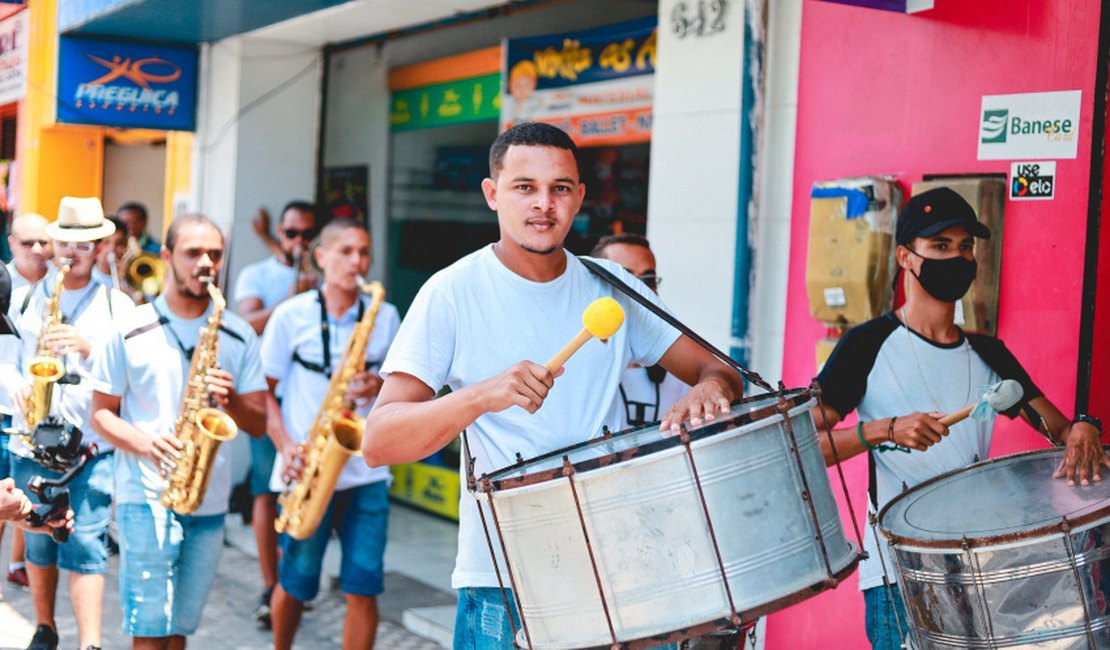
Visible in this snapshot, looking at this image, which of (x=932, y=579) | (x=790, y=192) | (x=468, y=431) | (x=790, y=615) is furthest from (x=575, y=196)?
(x=790, y=615)

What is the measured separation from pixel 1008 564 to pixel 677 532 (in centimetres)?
89

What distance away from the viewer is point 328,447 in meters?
6.13

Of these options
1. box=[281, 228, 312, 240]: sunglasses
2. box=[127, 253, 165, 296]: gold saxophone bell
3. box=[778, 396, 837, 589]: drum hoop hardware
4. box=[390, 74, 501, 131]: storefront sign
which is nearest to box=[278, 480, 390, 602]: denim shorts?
box=[281, 228, 312, 240]: sunglasses

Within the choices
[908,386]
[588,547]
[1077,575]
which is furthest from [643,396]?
[588,547]

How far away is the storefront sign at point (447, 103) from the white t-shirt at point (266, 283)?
66.4 inches

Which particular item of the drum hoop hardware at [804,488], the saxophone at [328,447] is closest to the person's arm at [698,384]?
the drum hoop hardware at [804,488]

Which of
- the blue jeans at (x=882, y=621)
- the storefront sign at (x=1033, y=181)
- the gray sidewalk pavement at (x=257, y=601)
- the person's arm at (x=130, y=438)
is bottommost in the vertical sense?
the gray sidewalk pavement at (x=257, y=601)

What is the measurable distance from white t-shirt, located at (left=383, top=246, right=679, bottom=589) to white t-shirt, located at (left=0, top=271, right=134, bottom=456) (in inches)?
137

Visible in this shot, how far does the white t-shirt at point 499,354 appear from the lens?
10.5 ft

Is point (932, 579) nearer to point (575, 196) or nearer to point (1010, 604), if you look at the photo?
point (1010, 604)

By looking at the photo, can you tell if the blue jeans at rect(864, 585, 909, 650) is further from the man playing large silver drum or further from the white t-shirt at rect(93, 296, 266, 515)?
the white t-shirt at rect(93, 296, 266, 515)

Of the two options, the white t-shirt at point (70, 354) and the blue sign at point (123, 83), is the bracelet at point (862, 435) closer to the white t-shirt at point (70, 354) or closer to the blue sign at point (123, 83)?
the white t-shirt at point (70, 354)

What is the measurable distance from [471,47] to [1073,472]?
22.2 ft

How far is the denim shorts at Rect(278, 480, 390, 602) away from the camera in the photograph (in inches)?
233
